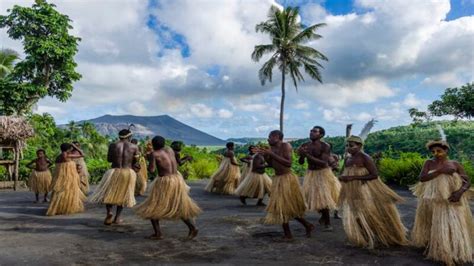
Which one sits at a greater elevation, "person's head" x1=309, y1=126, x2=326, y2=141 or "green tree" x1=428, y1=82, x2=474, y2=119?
"green tree" x1=428, y1=82, x2=474, y2=119

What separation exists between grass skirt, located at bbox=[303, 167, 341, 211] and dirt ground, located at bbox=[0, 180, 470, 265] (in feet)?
1.27

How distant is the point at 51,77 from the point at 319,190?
62.1ft

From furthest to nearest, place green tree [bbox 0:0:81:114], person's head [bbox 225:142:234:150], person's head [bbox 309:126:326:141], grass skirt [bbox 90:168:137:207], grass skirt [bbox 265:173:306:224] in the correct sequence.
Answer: green tree [bbox 0:0:81:114] < person's head [bbox 225:142:234:150] < grass skirt [bbox 90:168:137:207] < person's head [bbox 309:126:326:141] < grass skirt [bbox 265:173:306:224]

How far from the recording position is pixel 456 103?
16.9 metres

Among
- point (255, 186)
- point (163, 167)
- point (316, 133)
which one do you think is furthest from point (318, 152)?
point (255, 186)

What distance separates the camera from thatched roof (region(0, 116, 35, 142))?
13195mm

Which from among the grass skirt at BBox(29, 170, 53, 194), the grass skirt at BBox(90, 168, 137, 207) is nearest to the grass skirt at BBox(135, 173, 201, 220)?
the grass skirt at BBox(90, 168, 137, 207)

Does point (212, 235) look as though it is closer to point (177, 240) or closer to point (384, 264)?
point (177, 240)

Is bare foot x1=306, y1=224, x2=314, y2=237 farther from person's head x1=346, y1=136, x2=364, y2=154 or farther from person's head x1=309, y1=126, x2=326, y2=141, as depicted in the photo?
person's head x1=309, y1=126, x2=326, y2=141

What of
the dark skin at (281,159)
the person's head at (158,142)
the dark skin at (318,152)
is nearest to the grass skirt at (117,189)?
the person's head at (158,142)

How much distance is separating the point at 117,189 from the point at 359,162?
357 centimetres

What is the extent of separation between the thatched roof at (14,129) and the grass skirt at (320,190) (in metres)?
10.0

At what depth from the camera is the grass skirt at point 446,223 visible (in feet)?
14.9

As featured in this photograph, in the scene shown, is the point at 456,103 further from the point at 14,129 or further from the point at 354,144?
the point at 14,129
